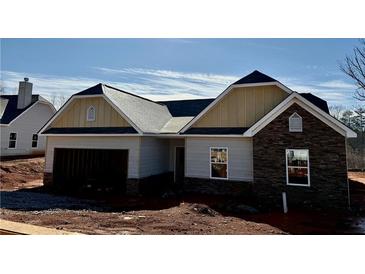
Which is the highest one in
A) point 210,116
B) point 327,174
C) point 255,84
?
point 255,84

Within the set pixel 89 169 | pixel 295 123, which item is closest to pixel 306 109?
pixel 295 123

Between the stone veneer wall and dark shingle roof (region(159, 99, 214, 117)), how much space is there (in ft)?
23.9

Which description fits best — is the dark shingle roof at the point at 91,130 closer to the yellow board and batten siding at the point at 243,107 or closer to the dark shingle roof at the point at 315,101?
the yellow board and batten siding at the point at 243,107

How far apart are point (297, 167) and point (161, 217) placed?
615 cm

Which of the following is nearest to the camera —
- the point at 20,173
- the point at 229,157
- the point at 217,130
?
the point at 229,157

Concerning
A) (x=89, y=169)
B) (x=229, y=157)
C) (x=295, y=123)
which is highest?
(x=295, y=123)

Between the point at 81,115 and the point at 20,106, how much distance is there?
44.6 feet

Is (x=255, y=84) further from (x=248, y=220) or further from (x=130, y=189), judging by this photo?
(x=130, y=189)

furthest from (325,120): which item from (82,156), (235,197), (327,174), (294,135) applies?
(82,156)

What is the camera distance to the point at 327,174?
404 inches

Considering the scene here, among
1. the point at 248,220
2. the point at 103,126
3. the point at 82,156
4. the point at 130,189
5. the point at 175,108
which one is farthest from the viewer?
the point at 175,108

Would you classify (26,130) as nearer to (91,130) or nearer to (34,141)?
(34,141)

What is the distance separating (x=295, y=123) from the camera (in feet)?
35.5

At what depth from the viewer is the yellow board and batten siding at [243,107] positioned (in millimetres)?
12234
